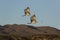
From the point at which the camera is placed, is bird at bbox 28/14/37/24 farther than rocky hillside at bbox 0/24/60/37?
Yes

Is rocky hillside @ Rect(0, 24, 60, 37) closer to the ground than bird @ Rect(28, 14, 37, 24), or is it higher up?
closer to the ground

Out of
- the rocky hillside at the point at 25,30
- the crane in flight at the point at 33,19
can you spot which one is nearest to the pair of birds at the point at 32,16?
the crane in flight at the point at 33,19

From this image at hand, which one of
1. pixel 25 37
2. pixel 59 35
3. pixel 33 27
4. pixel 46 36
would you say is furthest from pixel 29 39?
pixel 33 27

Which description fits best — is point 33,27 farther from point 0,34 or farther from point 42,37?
point 0,34

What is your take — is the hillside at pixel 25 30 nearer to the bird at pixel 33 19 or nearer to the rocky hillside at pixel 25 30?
the rocky hillside at pixel 25 30

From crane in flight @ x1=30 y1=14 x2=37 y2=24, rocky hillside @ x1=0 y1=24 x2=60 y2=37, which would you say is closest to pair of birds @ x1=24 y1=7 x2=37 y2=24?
crane in flight @ x1=30 y1=14 x2=37 y2=24

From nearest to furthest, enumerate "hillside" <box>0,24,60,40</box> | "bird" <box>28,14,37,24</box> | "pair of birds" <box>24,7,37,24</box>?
"hillside" <box>0,24,60,40</box>
"pair of birds" <box>24,7,37,24</box>
"bird" <box>28,14,37,24</box>

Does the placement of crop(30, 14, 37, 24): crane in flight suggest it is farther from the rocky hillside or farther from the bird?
the rocky hillside

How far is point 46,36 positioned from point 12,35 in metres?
1.72

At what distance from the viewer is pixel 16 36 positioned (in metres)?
10.5

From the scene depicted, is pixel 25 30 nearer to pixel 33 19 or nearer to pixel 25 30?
pixel 25 30

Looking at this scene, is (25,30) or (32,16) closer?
(25,30)

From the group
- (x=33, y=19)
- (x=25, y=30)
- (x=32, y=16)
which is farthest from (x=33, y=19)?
(x=25, y=30)

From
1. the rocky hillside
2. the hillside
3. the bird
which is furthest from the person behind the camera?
the bird
